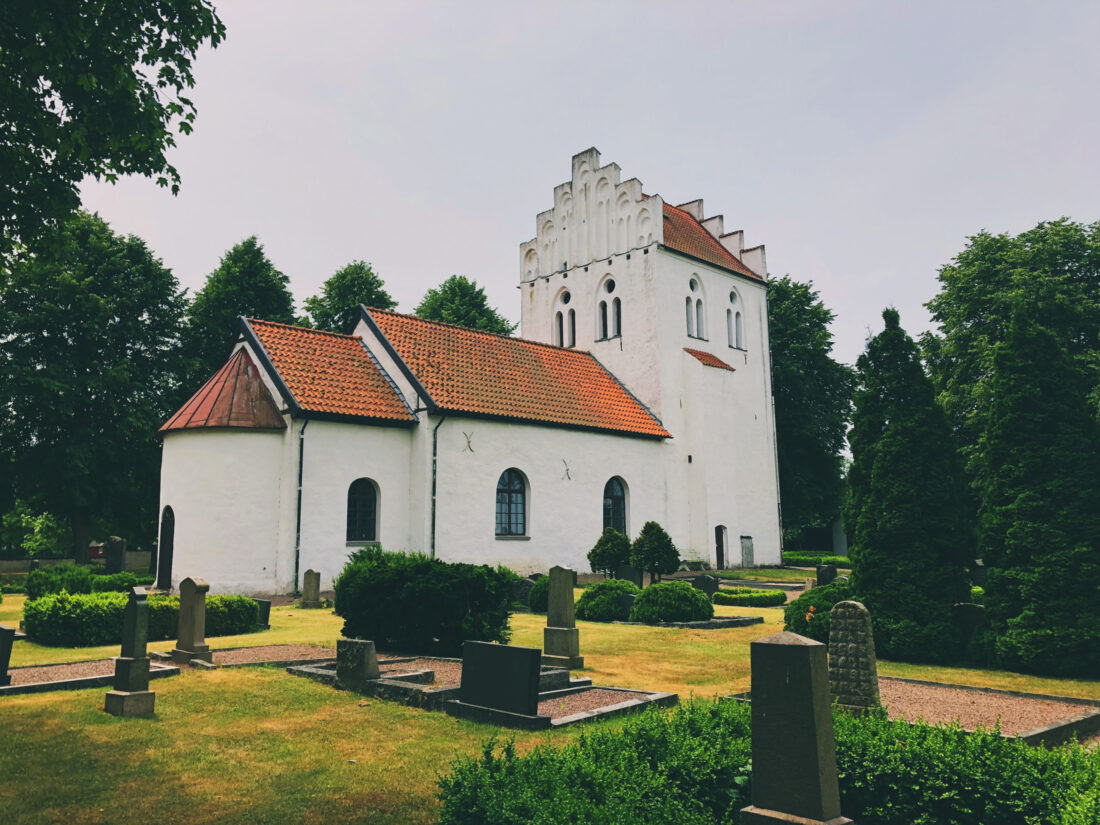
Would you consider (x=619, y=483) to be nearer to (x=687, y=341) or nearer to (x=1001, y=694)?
(x=687, y=341)

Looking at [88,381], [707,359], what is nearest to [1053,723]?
[707,359]

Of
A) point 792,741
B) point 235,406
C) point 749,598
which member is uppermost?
point 235,406

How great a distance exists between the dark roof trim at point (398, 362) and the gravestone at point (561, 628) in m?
11.7

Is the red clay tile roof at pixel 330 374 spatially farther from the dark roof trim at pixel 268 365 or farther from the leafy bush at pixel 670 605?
the leafy bush at pixel 670 605

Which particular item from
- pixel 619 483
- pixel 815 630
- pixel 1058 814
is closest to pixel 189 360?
pixel 619 483

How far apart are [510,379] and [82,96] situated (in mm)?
18417

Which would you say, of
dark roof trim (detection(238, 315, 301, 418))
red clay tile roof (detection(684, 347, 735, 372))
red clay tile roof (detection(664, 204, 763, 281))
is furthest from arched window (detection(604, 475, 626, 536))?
dark roof trim (detection(238, 315, 301, 418))

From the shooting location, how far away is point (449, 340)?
26344mm

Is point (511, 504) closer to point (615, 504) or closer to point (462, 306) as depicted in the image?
point (615, 504)

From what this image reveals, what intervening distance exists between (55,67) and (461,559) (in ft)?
55.3

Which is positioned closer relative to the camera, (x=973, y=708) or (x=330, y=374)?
(x=973, y=708)

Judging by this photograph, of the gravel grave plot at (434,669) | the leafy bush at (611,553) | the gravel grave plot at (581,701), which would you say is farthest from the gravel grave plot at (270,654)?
the leafy bush at (611,553)

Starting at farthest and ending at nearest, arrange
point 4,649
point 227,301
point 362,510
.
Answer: point 227,301 < point 362,510 < point 4,649

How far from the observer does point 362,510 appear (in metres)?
22.3
